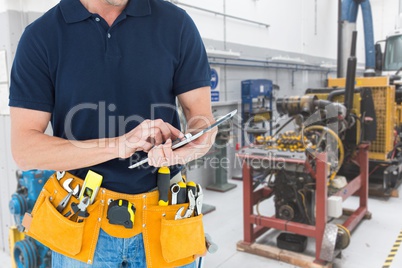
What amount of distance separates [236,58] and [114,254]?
4629 mm

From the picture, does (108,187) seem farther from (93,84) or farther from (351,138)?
(351,138)

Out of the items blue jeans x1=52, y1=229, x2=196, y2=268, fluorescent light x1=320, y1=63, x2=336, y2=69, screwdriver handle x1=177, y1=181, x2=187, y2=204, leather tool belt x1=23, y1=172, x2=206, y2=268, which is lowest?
blue jeans x1=52, y1=229, x2=196, y2=268

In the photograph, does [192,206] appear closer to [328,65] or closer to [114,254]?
[114,254]

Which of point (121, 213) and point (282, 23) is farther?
point (282, 23)

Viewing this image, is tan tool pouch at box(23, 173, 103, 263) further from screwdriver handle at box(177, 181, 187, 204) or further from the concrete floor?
the concrete floor

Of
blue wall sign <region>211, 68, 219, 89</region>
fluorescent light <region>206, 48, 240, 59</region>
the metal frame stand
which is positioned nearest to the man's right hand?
the metal frame stand

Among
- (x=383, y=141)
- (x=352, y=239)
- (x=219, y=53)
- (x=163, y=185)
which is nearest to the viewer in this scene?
(x=163, y=185)

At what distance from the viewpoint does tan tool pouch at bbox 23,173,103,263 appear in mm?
1051

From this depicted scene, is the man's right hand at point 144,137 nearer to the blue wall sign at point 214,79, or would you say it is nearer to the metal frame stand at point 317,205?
the metal frame stand at point 317,205

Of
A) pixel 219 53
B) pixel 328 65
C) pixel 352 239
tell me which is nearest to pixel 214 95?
pixel 219 53

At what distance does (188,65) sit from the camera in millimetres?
1132

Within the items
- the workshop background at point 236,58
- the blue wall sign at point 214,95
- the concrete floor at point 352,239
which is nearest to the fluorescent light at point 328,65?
the workshop background at point 236,58

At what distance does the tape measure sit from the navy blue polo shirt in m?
0.06

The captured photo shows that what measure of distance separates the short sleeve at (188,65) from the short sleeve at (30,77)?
1.26ft
